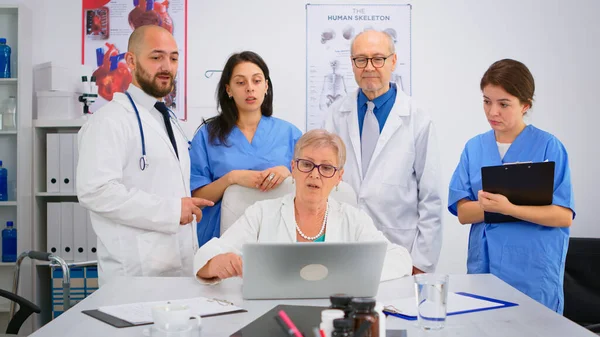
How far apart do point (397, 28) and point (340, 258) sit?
2762 mm

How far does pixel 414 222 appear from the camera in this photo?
278cm

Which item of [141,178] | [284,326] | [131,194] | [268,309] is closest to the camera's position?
[284,326]

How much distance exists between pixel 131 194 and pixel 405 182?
1.16 metres

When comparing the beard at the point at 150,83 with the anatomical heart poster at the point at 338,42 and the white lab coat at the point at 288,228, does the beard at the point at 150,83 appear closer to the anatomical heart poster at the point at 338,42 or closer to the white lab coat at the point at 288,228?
the white lab coat at the point at 288,228

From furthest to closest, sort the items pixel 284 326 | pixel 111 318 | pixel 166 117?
pixel 166 117, pixel 111 318, pixel 284 326

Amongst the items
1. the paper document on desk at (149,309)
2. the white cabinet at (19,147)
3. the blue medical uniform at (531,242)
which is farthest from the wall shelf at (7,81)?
the blue medical uniform at (531,242)

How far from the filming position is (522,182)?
235cm

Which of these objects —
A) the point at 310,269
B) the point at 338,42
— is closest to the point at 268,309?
A: the point at 310,269

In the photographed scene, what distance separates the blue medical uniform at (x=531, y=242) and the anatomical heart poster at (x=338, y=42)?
1.62 m

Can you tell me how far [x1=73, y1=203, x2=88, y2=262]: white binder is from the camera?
149 inches

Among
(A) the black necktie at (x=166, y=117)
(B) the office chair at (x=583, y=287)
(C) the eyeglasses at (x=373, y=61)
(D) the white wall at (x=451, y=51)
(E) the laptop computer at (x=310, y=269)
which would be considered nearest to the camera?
(E) the laptop computer at (x=310, y=269)

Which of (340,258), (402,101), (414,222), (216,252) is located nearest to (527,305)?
(340,258)

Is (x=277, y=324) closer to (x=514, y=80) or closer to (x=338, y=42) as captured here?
(x=514, y=80)

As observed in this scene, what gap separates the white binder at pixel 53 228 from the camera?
3.82 meters
